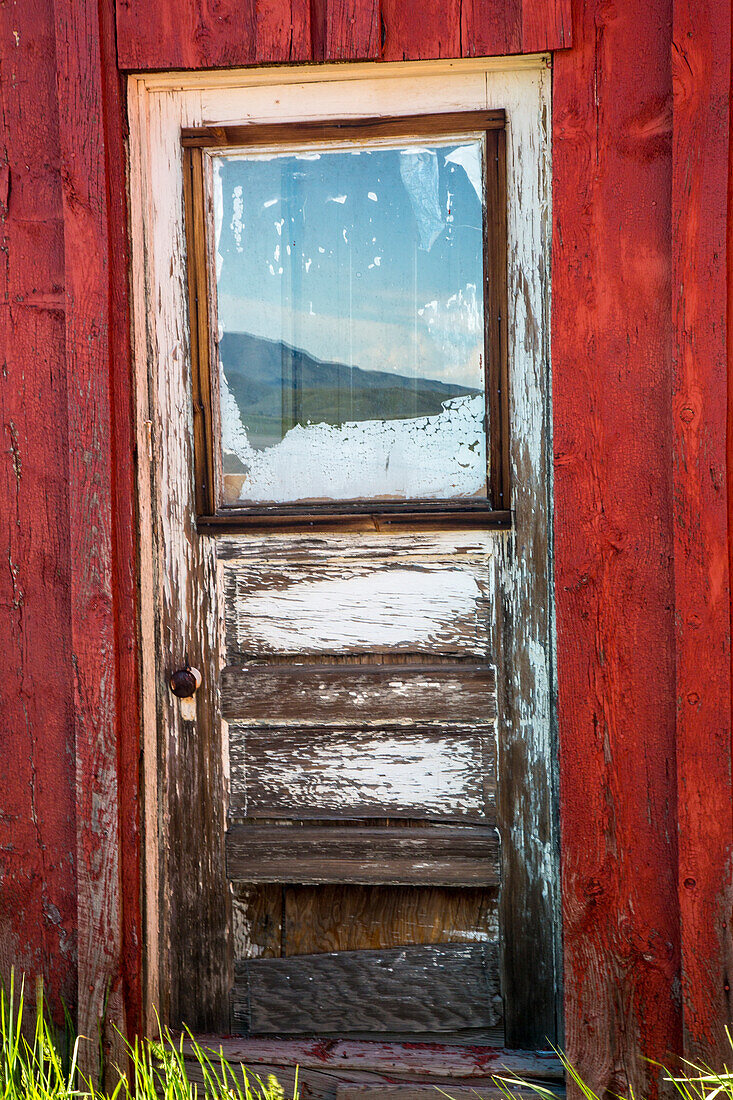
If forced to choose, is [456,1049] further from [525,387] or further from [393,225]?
[393,225]

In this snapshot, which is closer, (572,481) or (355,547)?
(572,481)

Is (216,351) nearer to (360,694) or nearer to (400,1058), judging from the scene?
(360,694)

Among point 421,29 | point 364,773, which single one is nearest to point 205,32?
point 421,29

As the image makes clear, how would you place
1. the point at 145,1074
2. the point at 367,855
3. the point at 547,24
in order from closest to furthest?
1. the point at 145,1074
2. the point at 547,24
3. the point at 367,855

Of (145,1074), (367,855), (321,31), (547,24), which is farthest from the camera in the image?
(367,855)

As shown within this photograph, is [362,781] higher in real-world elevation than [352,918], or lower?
higher

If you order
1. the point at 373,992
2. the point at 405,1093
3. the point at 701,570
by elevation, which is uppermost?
the point at 701,570

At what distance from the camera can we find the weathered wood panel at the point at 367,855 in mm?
1959

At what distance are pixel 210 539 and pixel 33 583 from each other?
1.51ft

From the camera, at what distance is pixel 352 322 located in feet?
6.64

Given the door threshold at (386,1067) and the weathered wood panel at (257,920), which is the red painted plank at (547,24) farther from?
the door threshold at (386,1067)

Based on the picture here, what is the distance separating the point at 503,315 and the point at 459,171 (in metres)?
0.38

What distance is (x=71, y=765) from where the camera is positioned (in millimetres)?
1972

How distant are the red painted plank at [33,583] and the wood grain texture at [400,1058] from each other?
497 mm
